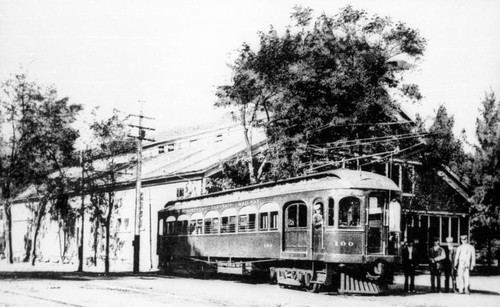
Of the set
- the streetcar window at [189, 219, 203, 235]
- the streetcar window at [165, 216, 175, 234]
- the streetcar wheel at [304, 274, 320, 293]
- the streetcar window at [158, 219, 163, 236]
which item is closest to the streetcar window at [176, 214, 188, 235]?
the streetcar window at [189, 219, 203, 235]

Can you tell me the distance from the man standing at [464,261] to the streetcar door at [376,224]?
227 centimetres

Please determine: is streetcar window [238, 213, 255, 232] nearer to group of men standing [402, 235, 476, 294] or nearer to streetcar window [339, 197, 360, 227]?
streetcar window [339, 197, 360, 227]

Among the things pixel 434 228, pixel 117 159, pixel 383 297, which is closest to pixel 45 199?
pixel 117 159

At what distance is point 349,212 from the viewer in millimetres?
16344

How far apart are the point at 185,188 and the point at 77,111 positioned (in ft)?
22.1

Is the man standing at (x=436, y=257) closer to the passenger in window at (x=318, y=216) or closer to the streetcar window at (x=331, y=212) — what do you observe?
the streetcar window at (x=331, y=212)

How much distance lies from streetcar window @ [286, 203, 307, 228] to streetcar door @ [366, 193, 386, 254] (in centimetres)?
182

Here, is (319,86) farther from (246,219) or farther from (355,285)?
(355,285)

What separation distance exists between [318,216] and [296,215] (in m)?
1.05

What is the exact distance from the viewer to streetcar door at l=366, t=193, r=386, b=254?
16.2 m

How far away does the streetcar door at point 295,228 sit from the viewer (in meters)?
17.0

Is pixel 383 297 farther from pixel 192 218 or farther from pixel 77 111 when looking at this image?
pixel 77 111

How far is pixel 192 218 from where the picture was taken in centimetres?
2391

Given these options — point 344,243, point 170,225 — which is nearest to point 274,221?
point 344,243
